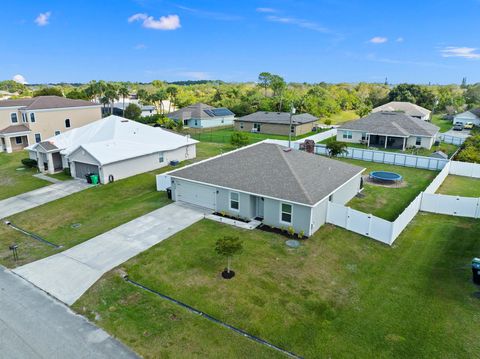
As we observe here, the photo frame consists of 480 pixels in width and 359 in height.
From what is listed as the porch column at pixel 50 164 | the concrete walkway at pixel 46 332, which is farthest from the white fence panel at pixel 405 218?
the porch column at pixel 50 164

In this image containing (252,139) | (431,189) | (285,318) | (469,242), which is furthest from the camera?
(252,139)

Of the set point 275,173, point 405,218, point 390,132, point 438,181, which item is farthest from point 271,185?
point 390,132

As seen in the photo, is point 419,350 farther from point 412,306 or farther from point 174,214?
point 174,214

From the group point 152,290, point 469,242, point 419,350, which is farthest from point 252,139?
point 419,350

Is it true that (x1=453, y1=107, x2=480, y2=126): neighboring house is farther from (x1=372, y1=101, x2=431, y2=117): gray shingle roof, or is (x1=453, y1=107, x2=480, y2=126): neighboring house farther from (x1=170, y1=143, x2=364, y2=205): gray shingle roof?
(x1=170, y1=143, x2=364, y2=205): gray shingle roof

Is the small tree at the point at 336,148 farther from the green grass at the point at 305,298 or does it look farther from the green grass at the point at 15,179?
the green grass at the point at 15,179

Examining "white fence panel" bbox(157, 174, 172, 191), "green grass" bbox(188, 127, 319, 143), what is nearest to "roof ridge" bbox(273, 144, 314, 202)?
"white fence panel" bbox(157, 174, 172, 191)

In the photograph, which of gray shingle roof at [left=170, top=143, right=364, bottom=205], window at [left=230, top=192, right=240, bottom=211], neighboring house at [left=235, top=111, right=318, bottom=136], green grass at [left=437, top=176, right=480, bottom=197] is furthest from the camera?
neighboring house at [left=235, top=111, right=318, bottom=136]
